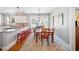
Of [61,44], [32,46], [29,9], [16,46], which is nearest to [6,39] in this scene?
[16,46]

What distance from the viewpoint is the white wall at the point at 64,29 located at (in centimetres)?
321

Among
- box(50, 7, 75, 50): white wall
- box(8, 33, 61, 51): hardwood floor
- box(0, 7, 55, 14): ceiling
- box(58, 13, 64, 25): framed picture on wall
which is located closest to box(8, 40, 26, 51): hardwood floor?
box(8, 33, 61, 51): hardwood floor

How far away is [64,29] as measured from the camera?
333 cm

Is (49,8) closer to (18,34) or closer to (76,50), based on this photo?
(18,34)

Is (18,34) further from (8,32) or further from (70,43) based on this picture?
(70,43)

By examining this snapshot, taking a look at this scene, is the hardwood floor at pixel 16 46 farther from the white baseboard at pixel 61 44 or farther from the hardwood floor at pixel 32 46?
the white baseboard at pixel 61 44

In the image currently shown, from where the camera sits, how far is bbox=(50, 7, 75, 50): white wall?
3.21 meters

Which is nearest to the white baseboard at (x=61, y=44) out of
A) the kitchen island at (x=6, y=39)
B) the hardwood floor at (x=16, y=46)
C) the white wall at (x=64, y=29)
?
the white wall at (x=64, y=29)
